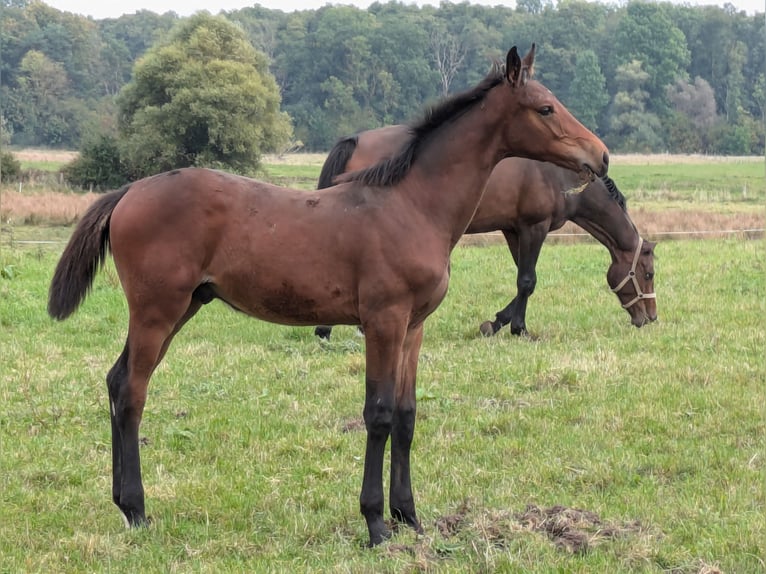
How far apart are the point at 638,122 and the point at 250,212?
49.5 meters

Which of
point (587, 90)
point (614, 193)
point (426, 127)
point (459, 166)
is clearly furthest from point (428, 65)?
point (459, 166)

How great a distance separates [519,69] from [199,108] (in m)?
25.3

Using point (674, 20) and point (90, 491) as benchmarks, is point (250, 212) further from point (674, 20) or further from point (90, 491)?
point (674, 20)

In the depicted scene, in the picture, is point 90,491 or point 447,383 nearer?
point 90,491

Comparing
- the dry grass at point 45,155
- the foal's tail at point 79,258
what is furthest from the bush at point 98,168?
the foal's tail at point 79,258

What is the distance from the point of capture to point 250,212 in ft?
14.1

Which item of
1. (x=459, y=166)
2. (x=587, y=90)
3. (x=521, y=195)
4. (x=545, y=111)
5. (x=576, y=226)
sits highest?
(x=587, y=90)

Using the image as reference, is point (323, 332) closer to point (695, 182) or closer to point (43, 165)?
point (695, 182)

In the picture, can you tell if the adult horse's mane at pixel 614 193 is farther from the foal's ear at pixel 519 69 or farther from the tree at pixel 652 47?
the tree at pixel 652 47

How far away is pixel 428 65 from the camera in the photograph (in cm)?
4228

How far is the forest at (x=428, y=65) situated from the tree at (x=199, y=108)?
21.9 ft

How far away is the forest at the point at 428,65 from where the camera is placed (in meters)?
44.0

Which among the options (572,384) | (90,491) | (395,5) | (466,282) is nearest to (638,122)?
(395,5)

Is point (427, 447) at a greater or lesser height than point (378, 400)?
lesser
